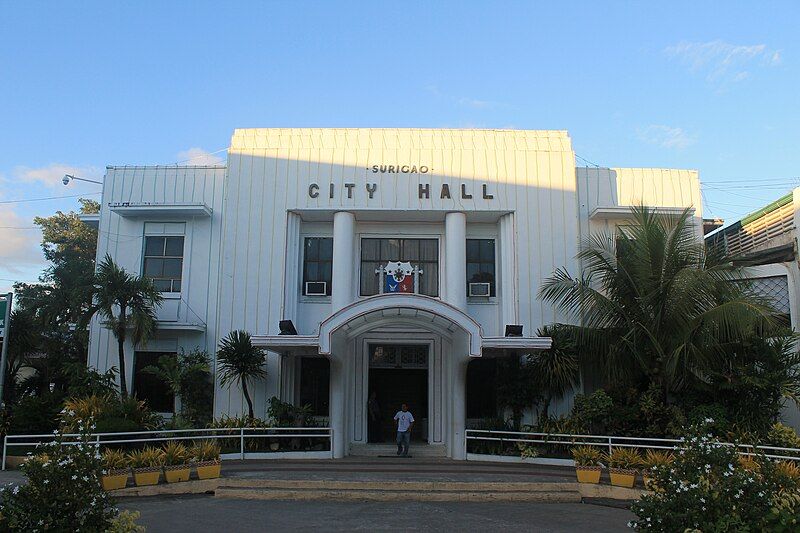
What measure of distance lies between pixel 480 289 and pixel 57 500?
13241mm

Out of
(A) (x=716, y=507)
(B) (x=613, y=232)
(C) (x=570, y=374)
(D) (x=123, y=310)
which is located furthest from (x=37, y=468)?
(B) (x=613, y=232)

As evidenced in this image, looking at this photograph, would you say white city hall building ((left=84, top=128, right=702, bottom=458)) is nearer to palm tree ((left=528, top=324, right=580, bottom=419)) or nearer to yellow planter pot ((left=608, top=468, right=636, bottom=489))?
palm tree ((left=528, top=324, right=580, bottom=419))

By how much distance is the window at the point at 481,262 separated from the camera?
18906 mm

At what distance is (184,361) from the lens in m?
17.6

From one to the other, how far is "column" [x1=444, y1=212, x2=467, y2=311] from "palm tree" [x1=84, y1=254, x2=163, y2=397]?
301 inches

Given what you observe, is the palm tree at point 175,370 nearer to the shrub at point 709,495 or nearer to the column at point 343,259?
the column at point 343,259

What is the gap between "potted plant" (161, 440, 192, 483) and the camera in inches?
497

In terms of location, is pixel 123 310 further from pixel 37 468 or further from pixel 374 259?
pixel 37 468

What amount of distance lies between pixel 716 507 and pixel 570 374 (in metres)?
9.46

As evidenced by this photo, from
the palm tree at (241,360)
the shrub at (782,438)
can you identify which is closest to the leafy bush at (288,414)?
the palm tree at (241,360)

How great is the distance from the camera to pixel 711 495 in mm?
7008

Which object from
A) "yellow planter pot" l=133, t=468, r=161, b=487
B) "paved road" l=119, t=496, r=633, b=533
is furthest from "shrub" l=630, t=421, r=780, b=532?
"yellow planter pot" l=133, t=468, r=161, b=487

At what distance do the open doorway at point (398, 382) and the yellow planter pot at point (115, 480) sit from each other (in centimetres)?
751

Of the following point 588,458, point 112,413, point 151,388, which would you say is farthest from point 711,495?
point 151,388
